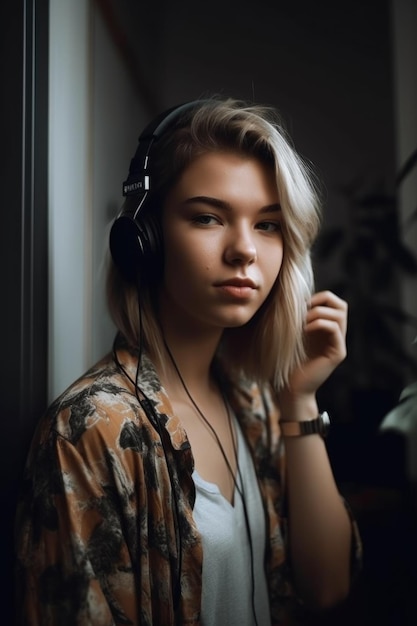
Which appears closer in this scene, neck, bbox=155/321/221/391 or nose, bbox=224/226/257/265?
nose, bbox=224/226/257/265

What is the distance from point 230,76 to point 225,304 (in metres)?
0.61

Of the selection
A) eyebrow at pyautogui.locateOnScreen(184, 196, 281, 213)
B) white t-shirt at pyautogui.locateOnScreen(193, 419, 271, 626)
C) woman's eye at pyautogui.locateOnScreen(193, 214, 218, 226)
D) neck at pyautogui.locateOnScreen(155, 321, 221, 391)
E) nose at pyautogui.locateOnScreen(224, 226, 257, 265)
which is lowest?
white t-shirt at pyautogui.locateOnScreen(193, 419, 271, 626)

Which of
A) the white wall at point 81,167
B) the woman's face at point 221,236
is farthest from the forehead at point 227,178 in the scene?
the white wall at point 81,167

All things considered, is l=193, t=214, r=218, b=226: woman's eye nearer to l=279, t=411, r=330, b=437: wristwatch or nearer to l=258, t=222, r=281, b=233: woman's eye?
l=258, t=222, r=281, b=233: woman's eye

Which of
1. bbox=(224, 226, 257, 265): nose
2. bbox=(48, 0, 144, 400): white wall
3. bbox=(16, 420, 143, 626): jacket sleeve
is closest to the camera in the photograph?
bbox=(16, 420, 143, 626): jacket sleeve

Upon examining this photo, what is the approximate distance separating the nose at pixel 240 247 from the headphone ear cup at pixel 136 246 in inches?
4.2

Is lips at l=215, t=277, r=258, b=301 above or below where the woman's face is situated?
below

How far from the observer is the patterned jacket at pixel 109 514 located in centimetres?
60

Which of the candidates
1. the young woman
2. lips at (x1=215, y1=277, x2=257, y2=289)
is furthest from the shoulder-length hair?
lips at (x1=215, y1=277, x2=257, y2=289)

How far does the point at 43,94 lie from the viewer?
0.74 meters

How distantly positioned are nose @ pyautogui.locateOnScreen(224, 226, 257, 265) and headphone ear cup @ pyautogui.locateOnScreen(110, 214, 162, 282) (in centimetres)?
11

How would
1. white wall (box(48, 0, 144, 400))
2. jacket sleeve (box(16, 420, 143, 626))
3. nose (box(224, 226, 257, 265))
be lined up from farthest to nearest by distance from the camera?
white wall (box(48, 0, 144, 400)), nose (box(224, 226, 257, 265)), jacket sleeve (box(16, 420, 143, 626))

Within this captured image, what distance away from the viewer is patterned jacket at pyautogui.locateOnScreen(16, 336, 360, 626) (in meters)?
0.60

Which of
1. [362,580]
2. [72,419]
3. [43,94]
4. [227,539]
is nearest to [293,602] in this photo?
[362,580]
